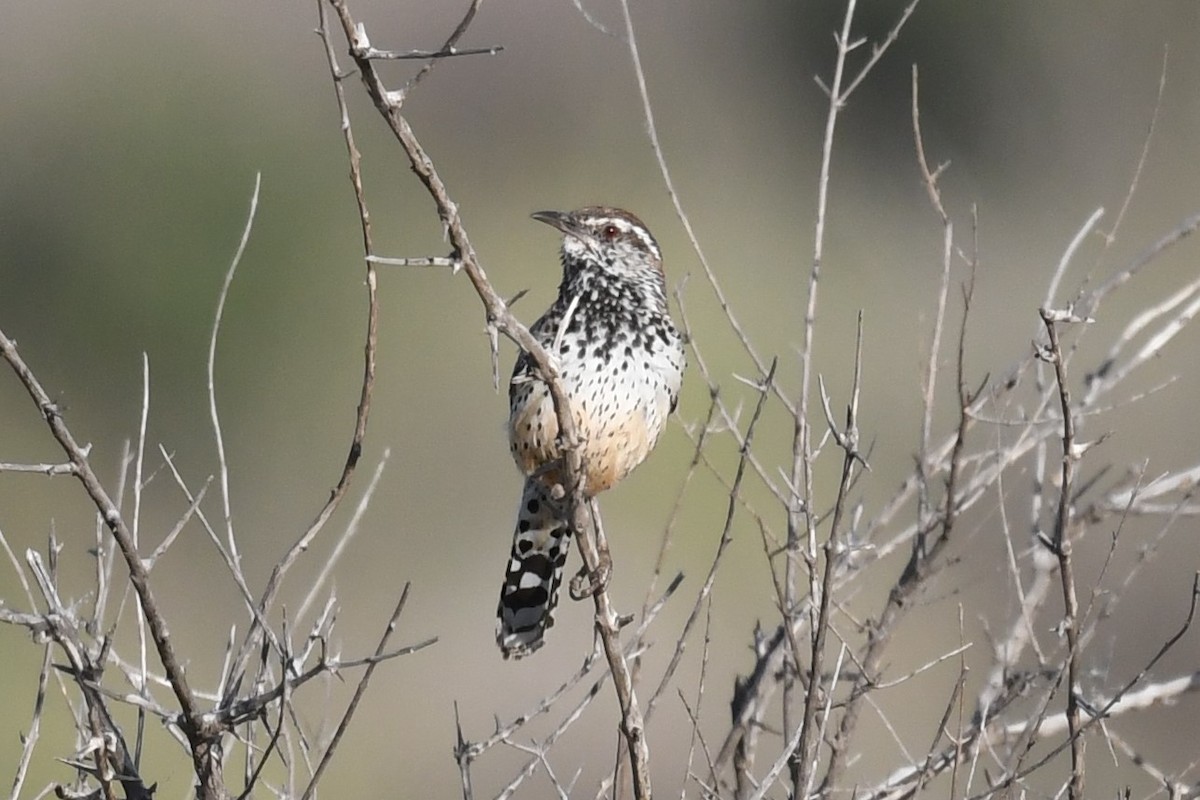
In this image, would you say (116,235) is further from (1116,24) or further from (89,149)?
(1116,24)

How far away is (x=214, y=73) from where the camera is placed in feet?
55.9

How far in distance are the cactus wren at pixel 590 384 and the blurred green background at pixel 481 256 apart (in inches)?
217

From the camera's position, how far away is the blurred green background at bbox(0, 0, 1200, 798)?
13023mm

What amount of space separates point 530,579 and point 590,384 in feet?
2.17

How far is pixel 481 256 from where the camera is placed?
15.6 m

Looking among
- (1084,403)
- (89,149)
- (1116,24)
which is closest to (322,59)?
(89,149)

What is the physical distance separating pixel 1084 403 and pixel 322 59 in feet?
50.6

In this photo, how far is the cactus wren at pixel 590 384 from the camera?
3908 millimetres

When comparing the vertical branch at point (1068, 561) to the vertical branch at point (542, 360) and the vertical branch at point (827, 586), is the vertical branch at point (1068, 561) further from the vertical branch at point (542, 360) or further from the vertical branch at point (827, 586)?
the vertical branch at point (542, 360)

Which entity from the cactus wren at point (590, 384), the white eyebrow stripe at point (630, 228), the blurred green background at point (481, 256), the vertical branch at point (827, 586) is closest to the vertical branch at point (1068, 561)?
the vertical branch at point (827, 586)

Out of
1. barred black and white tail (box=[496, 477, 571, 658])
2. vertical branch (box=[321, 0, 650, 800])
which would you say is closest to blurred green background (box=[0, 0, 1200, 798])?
barred black and white tail (box=[496, 477, 571, 658])

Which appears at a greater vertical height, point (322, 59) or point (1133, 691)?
point (322, 59)

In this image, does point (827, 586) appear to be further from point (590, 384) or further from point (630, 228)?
point (630, 228)

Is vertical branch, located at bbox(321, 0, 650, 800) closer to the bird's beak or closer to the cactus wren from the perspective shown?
the cactus wren
